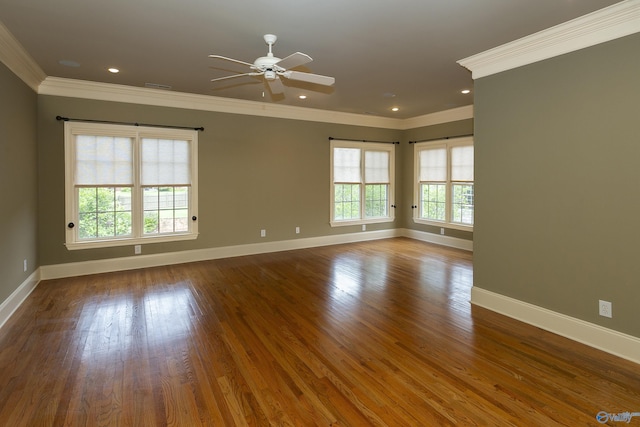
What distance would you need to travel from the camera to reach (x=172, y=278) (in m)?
A: 5.08

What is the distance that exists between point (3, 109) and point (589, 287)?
6.05 meters

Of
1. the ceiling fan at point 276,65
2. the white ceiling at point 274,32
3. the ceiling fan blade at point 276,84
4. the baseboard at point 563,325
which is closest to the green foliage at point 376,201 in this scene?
the white ceiling at point 274,32

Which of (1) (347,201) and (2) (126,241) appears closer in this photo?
(2) (126,241)

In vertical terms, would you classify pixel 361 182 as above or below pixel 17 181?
above

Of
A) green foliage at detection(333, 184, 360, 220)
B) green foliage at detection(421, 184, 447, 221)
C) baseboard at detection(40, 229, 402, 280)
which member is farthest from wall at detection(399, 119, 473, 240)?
green foliage at detection(333, 184, 360, 220)

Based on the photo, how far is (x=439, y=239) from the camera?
7.64 m

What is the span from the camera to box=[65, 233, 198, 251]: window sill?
17.0ft

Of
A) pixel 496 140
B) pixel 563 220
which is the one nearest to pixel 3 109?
pixel 496 140

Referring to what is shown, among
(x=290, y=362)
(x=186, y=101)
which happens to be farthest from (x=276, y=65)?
(x=186, y=101)

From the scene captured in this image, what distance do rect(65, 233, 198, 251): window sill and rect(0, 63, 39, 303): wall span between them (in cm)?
50

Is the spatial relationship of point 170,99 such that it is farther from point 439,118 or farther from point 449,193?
point 449,193

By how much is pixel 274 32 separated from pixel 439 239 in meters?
5.81

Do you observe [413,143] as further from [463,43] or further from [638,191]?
[638,191]

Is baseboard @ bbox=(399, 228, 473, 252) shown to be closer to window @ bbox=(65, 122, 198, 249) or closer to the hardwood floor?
the hardwood floor
